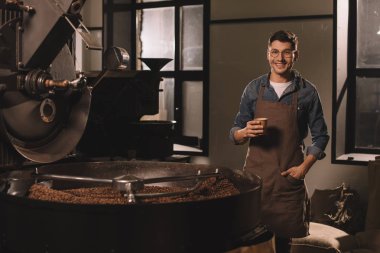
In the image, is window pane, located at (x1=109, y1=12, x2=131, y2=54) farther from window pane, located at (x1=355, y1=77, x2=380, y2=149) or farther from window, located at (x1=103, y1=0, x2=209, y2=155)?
window pane, located at (x1=355, y1=77, x2=380, y2=149)

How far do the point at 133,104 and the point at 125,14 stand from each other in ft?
7.25

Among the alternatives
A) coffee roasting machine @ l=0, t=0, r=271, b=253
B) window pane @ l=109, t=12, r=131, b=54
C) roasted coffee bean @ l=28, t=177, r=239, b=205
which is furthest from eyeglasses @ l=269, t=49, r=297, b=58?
window pane @ l=109, t=12, r=131, b=54

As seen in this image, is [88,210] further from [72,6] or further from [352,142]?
[352,142]

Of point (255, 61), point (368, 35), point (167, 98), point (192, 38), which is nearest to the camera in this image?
point (368, 35)

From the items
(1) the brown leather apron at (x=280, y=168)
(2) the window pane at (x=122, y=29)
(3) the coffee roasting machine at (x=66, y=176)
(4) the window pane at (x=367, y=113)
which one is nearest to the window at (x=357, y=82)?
(4) the window pane at (x=367, y=113)

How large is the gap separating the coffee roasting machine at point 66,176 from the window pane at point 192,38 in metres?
3.25

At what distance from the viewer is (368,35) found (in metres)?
4.78

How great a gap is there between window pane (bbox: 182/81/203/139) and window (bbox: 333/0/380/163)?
4.84 ft

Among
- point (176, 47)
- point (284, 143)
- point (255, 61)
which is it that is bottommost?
point (284, 143)

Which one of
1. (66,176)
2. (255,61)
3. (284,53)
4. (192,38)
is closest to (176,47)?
(192,38)

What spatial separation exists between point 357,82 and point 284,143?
2.20m

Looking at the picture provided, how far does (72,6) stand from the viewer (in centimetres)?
169

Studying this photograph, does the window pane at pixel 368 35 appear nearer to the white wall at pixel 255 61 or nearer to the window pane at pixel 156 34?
the white wall at pixel 255 61

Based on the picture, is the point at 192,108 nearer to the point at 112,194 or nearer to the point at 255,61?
the point at 255,61
